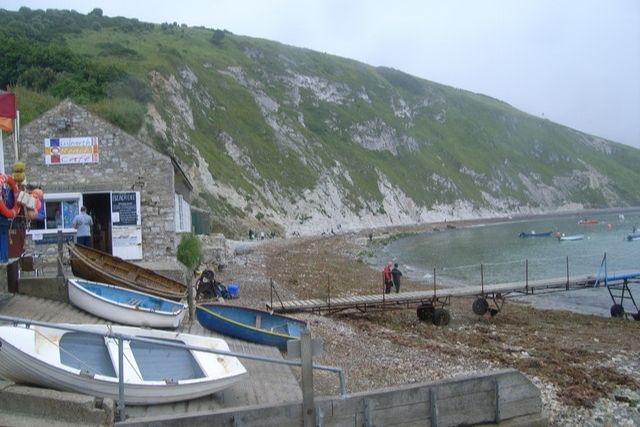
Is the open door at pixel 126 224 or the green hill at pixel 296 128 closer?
the open door at pixel 126 224

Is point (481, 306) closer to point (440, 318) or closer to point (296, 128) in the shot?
point (440, 318)

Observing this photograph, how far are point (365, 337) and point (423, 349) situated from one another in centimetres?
191

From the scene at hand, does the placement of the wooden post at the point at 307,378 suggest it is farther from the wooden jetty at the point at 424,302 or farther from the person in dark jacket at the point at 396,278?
the person in dark jacket at the point at 396,278

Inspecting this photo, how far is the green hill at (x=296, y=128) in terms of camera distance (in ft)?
173

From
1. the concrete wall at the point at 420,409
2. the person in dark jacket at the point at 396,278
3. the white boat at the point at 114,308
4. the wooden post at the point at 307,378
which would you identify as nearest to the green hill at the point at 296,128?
the person in dark jacket at the point at 396,278

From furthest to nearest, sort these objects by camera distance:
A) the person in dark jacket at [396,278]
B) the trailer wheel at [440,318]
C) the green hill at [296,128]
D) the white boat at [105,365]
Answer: the green hill at [296,128] < the person in dark jacket at [396,278] < the trailer wheel at [440,318] < the white boat at [105,365]

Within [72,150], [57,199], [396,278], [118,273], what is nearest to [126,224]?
[57,199]

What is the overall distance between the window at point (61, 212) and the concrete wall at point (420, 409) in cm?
1473

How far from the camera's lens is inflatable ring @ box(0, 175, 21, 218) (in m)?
12.4

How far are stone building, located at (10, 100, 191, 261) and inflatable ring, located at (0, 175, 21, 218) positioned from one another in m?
8.00

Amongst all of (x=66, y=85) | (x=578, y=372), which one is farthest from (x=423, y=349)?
(x=66, y=85)

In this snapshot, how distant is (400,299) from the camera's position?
2270 cm

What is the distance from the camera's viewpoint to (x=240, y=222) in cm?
5981

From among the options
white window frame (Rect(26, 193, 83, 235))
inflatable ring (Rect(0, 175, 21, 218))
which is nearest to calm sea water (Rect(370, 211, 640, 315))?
white window frame (Rect(26, 193, 83, 235))
